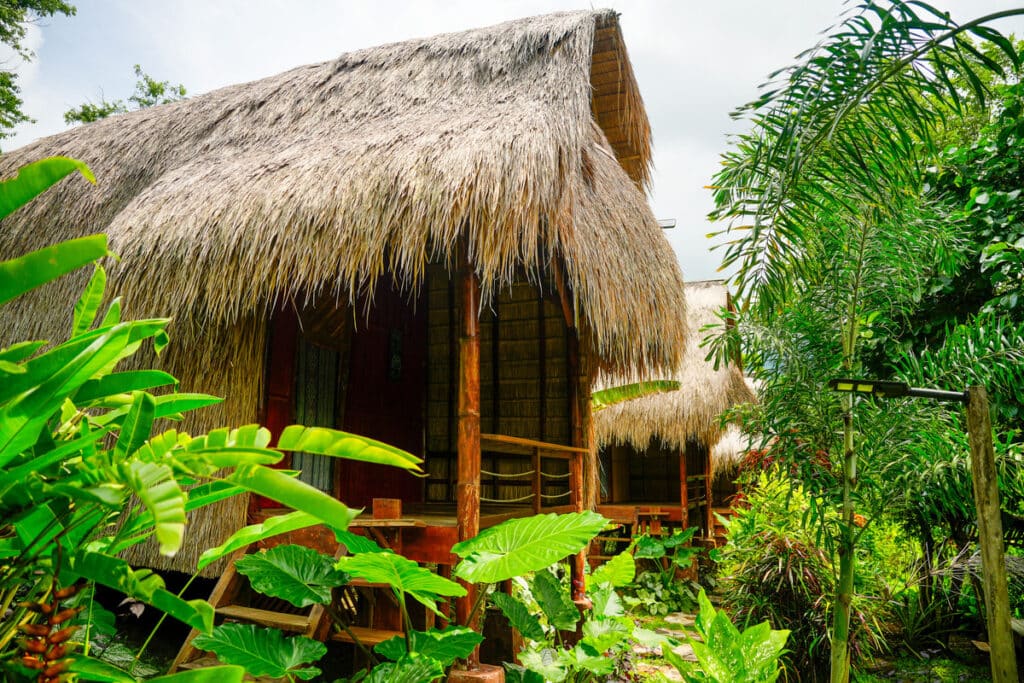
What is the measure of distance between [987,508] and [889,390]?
0.64m

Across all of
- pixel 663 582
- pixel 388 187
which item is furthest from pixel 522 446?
pixel 663 582

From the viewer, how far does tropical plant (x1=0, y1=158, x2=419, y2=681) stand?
95 centimetres

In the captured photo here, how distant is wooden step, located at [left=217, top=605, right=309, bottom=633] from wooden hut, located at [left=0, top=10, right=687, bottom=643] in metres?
0.61

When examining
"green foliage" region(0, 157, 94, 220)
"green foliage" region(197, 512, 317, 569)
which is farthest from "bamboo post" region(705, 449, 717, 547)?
"green foliage" region(0, 157, 94, 220)

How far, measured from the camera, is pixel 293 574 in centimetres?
273

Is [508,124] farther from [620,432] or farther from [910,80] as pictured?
[620,432]

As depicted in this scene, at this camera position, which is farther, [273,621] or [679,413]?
[679,413]

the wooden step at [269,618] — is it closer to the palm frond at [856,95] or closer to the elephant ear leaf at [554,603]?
the elephant ear leaf at [554,603]

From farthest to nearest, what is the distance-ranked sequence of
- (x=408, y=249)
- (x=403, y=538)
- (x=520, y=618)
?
(x=403, y=538)
(x=520, y=618)
(x=408, y=249)

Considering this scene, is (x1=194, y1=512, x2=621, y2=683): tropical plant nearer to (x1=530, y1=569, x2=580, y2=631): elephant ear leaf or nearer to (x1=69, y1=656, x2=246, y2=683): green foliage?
(x1=530, y1=569, x2=580, y2=631): elephant ear leaf

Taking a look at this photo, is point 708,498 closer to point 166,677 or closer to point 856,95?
point 856,95

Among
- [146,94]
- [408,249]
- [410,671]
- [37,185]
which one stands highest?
[146,94]

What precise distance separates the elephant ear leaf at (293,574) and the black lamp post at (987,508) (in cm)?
221

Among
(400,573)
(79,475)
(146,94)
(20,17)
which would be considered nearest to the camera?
(79,475)
